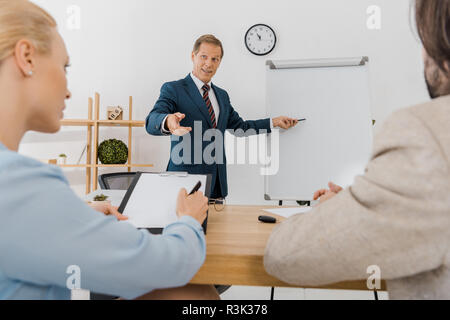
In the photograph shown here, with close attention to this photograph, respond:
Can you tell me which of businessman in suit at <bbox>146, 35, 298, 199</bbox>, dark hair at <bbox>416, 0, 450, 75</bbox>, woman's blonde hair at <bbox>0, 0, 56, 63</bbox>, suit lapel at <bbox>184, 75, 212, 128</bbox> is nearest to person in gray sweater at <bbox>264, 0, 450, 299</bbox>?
Result: dark hair at <bbox>416, 0, 450, 75</bbox>

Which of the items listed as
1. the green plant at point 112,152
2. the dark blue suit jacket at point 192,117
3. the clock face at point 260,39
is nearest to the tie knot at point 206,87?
the dark blue suit jacket at point 192,117

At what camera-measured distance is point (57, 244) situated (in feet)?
1.35

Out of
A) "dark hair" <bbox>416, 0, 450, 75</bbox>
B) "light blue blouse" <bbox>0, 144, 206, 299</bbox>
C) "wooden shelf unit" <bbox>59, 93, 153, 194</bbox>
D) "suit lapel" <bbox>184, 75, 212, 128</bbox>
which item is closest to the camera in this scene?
"light blue blouse" <bbox>0, 144, 206, 299</bbox>

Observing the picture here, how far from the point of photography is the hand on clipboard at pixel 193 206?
71cm

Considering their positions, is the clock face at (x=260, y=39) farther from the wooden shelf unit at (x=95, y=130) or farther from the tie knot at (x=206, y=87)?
the wooden shelf unit at (x=95, y=130)

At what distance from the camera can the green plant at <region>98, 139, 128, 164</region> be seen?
287 centimetres

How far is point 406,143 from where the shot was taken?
1.49ft

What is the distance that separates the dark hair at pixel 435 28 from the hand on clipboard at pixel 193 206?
1.89 ft

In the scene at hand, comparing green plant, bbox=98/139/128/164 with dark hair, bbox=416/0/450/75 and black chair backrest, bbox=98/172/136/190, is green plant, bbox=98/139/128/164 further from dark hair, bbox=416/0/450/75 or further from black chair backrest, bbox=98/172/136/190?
dark hair, bbox=416/0/450/75

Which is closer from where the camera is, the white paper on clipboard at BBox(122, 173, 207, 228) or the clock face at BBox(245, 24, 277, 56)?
the white paper on clipboard at BBox(122, 173, 207, 228)

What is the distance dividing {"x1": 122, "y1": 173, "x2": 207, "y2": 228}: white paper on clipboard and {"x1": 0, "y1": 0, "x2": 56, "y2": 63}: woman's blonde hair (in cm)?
49

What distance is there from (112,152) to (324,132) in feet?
6.68

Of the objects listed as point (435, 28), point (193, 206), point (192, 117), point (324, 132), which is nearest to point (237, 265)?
point (193, 206)
